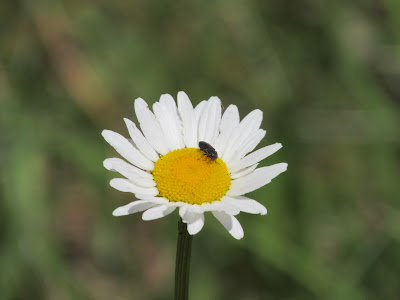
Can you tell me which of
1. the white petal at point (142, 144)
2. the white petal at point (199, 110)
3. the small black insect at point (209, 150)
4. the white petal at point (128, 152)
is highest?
the white petal at point (199, 110)

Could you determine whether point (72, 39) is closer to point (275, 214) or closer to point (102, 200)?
point (102, 200)

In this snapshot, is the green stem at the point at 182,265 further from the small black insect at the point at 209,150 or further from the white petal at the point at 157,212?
the small black insect at the point at 209,150

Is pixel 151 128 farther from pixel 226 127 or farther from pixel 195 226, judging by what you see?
pixel 195 226

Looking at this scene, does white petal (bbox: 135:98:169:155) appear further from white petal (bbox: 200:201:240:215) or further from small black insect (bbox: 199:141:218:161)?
white petal (bbox: 200:201:240:215)

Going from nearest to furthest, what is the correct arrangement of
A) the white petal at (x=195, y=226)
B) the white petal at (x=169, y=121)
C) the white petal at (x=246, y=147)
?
the white petal at (x=195, y=226) → the white petal at (x=246, y=147) → the white petal at (x=169, y=121)

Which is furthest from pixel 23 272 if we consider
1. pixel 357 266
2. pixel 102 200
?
pixel 357 266

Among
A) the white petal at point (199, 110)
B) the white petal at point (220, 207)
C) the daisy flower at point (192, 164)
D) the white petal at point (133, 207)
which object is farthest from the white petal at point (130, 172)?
the white petal at point (199, 110)
